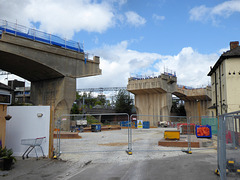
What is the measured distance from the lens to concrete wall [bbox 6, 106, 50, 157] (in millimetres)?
10992

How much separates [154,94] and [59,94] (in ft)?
102

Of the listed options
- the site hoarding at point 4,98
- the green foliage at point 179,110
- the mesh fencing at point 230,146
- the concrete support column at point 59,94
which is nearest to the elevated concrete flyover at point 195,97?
the green foliage at point 179,110

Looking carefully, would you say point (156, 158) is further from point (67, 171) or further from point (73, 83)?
point (73, 83)

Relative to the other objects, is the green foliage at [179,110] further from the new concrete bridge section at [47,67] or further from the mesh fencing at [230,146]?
the mesh fencing at [230,146]

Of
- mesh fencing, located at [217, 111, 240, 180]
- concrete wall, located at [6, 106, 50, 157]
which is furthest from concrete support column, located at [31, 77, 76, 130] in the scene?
mesh fencing, located at [217, 111, 240, 180]

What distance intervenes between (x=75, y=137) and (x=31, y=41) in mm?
14126

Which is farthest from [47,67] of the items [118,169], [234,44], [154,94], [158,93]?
[154,94]

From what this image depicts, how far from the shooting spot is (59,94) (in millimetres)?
32906

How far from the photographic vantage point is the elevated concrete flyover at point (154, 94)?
53.1 m

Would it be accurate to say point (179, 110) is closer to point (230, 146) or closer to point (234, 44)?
point (234, 44)

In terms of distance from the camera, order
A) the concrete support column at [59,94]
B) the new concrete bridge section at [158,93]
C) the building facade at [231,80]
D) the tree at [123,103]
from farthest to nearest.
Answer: the tree at [123,103]
the new concrete bridge section at [158,93]
the concrete support column at [59,94]
the building facade at [231,80]

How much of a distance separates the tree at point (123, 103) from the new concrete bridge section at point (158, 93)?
12.6 meters

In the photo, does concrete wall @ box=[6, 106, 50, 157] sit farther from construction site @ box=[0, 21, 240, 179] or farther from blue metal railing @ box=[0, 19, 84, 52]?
blue metal railing @ box=[0, 19, 84, 52]

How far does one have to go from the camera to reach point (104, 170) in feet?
29.5
